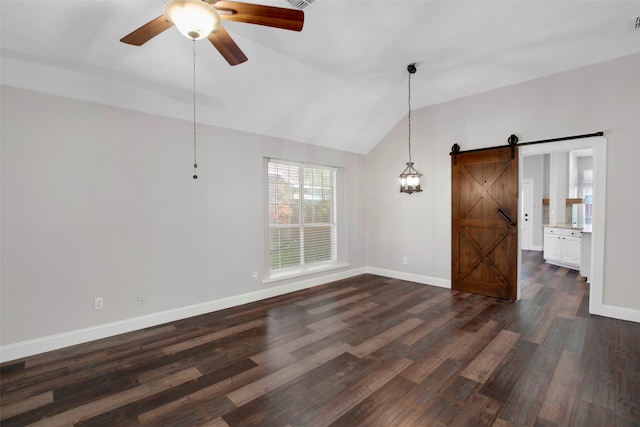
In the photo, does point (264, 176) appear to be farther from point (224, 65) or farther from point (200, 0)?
point (200, 0)

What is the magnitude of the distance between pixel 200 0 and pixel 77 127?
2484 mm

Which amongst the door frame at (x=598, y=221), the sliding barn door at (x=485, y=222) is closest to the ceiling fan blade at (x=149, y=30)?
the sliding barn door at (x=485, y=222)

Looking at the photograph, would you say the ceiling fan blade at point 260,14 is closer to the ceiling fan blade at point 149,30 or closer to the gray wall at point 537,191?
the ceiling fan blade at point 149,30

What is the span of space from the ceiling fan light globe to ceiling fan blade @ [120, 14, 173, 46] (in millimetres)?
164

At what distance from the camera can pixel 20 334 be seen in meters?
2.87

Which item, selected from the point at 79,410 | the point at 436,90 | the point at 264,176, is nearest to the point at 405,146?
the point at 436,90

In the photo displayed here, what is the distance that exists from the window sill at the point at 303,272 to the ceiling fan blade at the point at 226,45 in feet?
10.8

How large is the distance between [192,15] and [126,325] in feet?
11.0

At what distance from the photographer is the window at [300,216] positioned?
4.97 meters

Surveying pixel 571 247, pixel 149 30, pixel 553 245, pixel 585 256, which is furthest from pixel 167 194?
pixel 553 245

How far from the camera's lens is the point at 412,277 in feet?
18.2

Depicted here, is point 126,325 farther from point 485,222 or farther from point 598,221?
point 598,221

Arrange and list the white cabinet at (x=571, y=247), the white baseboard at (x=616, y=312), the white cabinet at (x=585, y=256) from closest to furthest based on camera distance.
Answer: the white baseboard at (x=616, y=312)
the white cabinet at (x=585, y=256)
the white cabinet at (x=571, y=247)

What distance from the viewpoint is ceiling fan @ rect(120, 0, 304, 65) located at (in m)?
1.60
